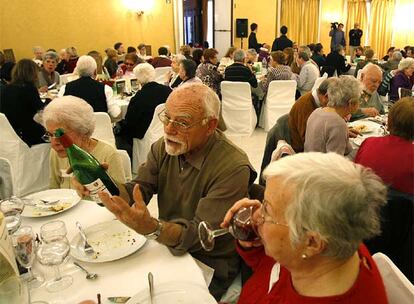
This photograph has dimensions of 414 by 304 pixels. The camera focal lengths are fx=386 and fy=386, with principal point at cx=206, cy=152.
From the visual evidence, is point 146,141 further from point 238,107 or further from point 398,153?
point 398,153

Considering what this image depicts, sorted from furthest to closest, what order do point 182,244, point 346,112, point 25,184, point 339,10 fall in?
1. point 339,10
2. point 25,184
3. point 346,112
4. point 182,244

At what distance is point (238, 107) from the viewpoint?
5801 mm

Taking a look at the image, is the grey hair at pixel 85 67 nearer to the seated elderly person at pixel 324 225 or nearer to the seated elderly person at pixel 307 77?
the seated elderly person at pixel 307 77

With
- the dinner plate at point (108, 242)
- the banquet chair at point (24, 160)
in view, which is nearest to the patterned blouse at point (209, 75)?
the banquet chair at point (24, 160)

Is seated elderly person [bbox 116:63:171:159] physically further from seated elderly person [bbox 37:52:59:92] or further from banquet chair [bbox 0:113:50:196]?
seated elderly person [bbox 37:52:59:92]

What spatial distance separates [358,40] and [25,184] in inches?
481

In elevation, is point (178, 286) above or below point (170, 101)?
below

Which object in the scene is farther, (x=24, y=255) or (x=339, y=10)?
(x=339, y=10)

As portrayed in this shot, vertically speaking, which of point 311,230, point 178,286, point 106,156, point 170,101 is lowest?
point 178,286

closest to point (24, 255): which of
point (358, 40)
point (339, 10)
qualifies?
point (358, 40)

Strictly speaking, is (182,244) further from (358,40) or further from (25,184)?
(358,40)

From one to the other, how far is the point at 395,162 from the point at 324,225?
59.1 inches

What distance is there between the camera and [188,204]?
1888mm

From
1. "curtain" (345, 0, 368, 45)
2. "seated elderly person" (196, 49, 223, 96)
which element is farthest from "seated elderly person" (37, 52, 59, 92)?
"curtain" (345, 0, 368, 45)
